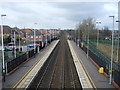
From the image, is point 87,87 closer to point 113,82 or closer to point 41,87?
point 113,82

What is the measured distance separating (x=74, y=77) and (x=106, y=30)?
6962 centimetres

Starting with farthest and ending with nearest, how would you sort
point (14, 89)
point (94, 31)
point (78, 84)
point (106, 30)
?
1. point (106, 30)
2. point (94, 31)
3. point (78, 84)
4. point (14, 89)

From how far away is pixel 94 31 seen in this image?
212ft

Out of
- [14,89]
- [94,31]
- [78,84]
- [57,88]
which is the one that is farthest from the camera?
[94,31]

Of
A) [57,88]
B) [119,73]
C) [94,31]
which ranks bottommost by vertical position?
[57,88]

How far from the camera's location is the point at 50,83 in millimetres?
15852

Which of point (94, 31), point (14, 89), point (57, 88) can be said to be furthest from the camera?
point (94, 31)

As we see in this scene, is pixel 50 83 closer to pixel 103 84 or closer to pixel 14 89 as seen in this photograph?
pixel 14 89

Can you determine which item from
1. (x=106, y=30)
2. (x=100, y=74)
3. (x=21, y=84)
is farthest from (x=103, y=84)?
(x=106, y=30)

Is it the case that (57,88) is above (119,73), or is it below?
below

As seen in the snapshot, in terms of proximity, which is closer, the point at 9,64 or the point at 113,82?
the point at 113,82

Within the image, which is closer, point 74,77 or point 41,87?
point 41,87

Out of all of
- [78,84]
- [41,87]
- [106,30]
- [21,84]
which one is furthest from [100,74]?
[106,30]

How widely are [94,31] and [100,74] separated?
156 feet
